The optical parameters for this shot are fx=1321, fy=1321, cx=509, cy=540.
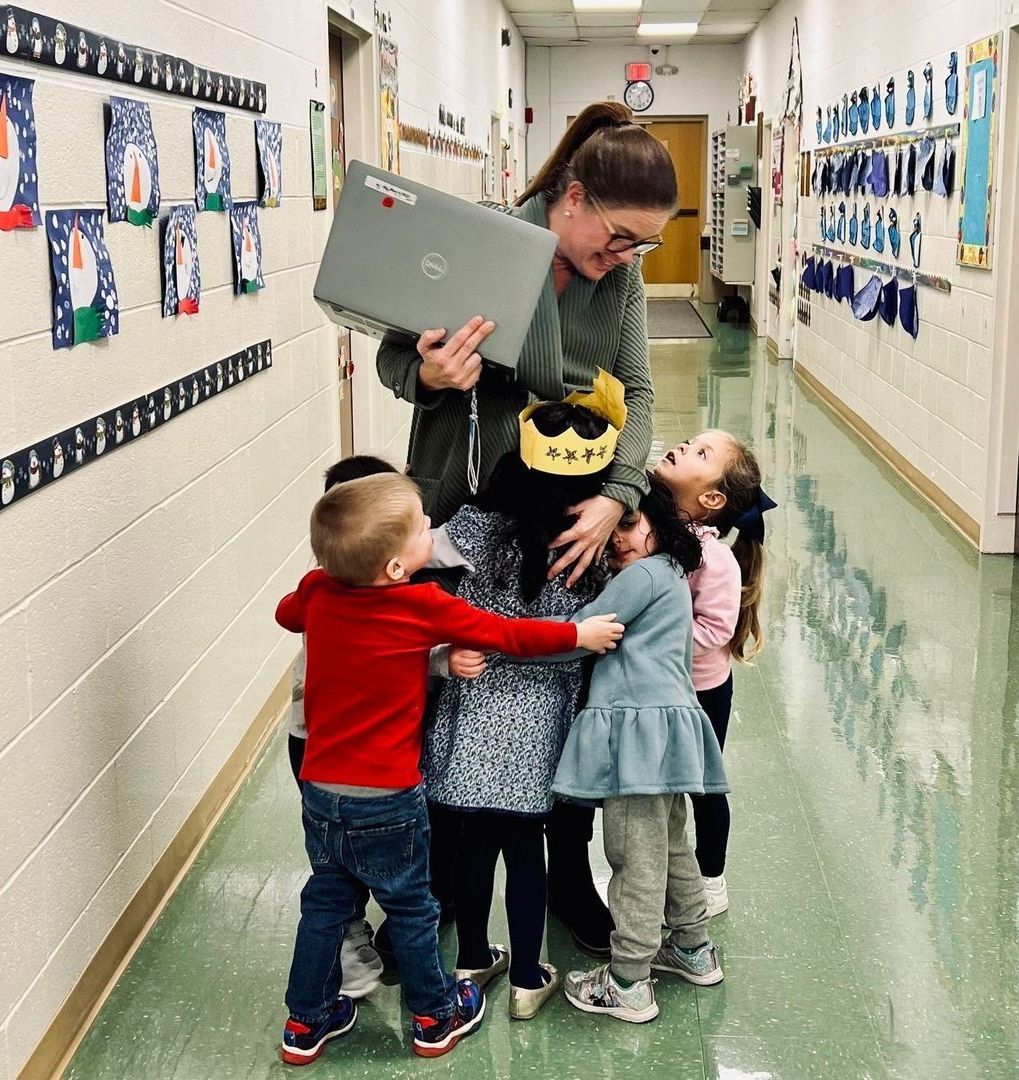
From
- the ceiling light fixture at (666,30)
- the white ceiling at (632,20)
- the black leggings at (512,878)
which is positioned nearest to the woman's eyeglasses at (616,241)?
the black leggings at (512,878)

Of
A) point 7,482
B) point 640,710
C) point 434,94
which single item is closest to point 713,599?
point 640,710

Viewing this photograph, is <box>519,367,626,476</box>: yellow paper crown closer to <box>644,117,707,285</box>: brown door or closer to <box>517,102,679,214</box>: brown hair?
<box>517,102,679,214</box>: brown hair

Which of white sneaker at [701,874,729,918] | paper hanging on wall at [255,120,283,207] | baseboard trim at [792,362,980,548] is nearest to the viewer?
white sneaker at [701,874,729,918]

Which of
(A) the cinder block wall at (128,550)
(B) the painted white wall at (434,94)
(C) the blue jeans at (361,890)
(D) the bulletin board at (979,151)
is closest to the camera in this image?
(A) the cinder block wall at (128,550)

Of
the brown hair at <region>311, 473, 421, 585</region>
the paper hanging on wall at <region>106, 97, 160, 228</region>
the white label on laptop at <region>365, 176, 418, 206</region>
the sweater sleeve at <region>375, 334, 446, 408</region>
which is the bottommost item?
the brown hair at <region>311, 473, 421, 585</region>

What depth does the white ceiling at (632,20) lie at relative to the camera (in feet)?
43.2

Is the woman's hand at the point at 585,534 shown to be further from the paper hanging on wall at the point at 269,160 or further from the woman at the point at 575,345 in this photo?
the paper hanging on wall at the point at 269,160

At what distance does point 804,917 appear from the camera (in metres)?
2.56

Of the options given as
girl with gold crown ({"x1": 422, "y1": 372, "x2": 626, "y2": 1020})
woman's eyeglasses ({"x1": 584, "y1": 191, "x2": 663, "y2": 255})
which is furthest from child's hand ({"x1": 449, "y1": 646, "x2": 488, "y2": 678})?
woman's eyeglasses ({"x1": 584, "y1": 191, "x2": 663, "y2": 255})

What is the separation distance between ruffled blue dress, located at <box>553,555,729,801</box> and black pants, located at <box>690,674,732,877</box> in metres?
0.33

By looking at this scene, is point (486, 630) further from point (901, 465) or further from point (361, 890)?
point (901, 465)

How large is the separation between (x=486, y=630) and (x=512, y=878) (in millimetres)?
468

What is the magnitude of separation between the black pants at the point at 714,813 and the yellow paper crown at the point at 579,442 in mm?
608

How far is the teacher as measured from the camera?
79.5 inches
